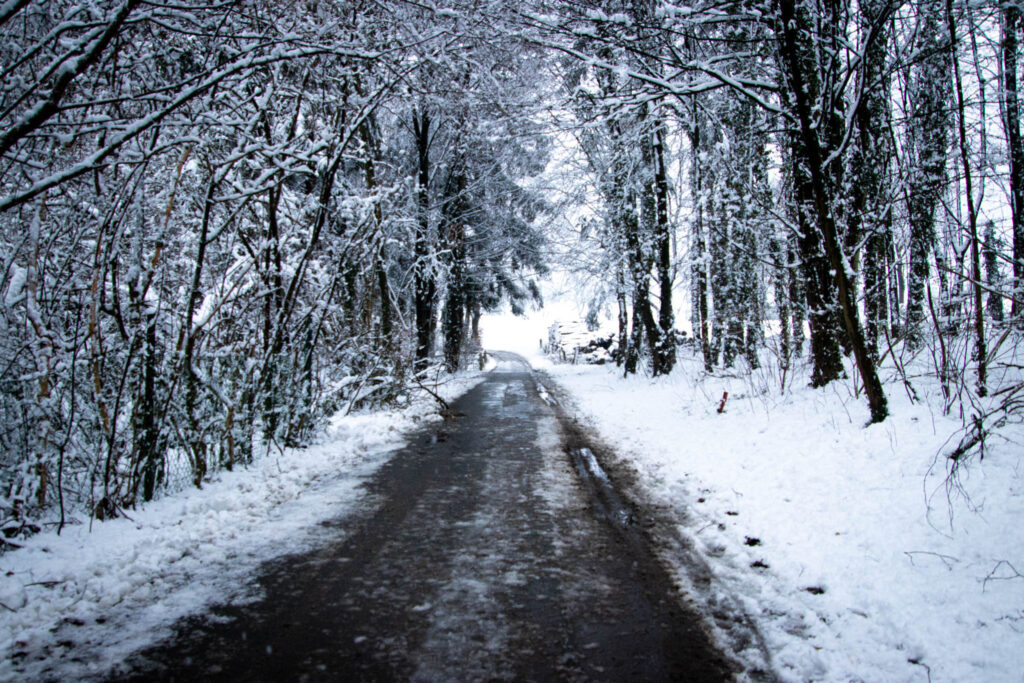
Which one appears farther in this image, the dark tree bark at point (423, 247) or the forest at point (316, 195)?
the dark tree bark at point (423, 247)

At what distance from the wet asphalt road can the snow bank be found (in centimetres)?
55

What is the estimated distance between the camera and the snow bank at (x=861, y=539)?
2.59 m

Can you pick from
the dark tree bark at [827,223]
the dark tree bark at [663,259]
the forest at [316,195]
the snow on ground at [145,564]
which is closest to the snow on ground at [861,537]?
the dark tree bark at [827,223]

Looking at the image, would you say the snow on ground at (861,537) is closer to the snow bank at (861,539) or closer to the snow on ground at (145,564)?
the snow bank at (861,539)

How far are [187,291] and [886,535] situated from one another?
249 inches

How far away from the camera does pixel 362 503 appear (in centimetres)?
515

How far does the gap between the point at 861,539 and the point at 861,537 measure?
0.14ft

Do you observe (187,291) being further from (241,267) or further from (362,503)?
(362,503)

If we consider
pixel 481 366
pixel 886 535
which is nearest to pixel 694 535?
pixel 886 535

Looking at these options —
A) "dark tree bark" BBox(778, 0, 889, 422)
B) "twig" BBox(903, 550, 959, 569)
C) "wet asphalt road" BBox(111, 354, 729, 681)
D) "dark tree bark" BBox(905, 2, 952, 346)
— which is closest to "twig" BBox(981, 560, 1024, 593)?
"twig" BBox(903, 550, 959, 569)

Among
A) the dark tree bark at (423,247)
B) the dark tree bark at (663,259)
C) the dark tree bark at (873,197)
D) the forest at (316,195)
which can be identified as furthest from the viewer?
the dark tree bark at (423,247)

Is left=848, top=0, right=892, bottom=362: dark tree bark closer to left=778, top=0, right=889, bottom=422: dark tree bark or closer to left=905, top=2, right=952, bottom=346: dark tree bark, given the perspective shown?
left=905, top=2, right=952, bottom=346: dark tree bark

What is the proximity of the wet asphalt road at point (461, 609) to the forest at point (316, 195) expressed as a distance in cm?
209

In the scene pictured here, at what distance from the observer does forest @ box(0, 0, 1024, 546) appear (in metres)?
3.91
